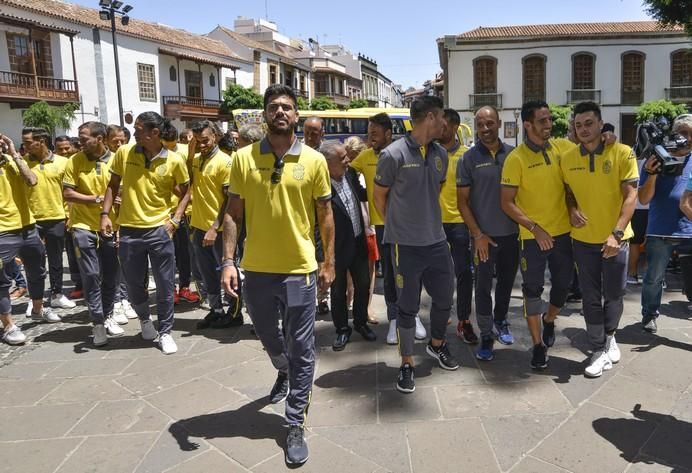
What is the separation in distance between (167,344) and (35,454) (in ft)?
5.30

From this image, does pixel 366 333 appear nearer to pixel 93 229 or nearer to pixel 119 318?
pixel 119 318

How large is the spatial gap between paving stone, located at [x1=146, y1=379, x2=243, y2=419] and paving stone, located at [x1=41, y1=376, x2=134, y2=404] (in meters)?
0.26

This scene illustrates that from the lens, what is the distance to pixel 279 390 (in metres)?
3.51

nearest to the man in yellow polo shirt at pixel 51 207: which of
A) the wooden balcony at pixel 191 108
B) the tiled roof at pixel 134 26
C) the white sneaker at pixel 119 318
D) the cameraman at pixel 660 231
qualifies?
the white sneaker at pixel 119 318

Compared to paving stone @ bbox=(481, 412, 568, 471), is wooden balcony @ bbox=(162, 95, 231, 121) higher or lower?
higher

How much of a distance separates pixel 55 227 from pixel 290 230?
461 centimetres

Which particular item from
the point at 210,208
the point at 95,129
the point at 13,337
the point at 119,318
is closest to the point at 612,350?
the point at 210,208

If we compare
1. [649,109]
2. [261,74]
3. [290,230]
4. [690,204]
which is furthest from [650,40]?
[290,230]

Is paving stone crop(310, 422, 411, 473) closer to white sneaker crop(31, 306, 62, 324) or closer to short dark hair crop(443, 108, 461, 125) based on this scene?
short dark hair crop(443, 108, 461, 125)

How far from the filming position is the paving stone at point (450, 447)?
272 centimetres

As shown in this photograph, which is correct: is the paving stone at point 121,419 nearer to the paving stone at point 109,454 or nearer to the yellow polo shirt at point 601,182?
the paving stone at point 109,454

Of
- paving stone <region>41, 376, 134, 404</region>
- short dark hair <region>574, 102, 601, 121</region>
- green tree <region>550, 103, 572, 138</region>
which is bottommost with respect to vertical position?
paving stone <region>41, 376, 134, 404</region>

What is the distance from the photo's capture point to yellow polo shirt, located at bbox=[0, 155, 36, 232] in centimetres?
487

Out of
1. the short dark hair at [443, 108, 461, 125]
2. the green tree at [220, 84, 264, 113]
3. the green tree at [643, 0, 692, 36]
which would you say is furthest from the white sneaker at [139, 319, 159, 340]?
the green tree at [220, 84, 264, 113]
